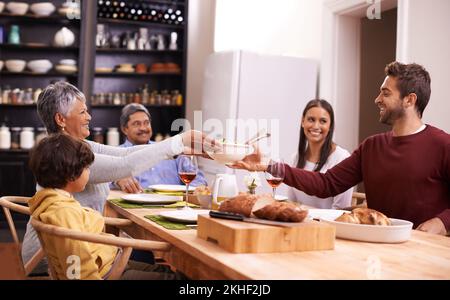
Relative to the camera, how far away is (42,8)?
5738 mm

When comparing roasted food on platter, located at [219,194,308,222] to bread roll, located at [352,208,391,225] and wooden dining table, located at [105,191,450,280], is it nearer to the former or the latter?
wooden dining table, located at [105,191,450,280]

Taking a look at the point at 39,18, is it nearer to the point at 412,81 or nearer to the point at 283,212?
the point at 412,81

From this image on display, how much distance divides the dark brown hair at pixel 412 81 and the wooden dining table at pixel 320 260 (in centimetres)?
82

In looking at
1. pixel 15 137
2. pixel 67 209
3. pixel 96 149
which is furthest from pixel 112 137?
pixel 67 209

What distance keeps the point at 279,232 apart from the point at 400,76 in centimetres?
127

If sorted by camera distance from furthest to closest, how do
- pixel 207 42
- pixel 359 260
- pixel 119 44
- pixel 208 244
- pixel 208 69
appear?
pixel 207 42 < pixel 119 44 < pixel 208 69 < pixel 208 244 < pixel 359 260

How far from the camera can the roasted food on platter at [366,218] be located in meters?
1.62

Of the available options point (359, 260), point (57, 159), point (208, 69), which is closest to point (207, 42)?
point (208, 69)

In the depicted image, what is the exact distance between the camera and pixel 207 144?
82.3 inches

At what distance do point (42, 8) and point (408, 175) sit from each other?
4.51 m

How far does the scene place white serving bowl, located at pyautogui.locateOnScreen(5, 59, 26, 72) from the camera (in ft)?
18.8
